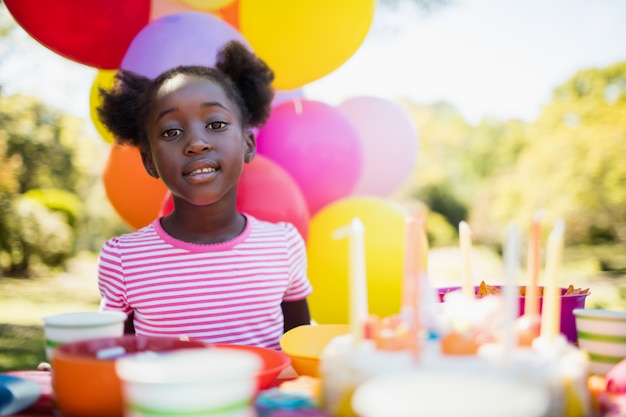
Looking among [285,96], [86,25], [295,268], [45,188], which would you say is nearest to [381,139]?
[285,96]

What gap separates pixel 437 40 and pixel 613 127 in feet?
13.4

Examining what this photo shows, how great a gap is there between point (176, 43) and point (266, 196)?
61cm

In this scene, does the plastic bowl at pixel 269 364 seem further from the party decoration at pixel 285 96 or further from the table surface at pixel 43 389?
the party decoration at pixel 285 96

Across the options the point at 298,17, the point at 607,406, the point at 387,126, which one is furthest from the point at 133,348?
the point at 387,126

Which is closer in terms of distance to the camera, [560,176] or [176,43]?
[176,43]

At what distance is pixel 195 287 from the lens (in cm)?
166

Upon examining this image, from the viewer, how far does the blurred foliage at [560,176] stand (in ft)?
29.2

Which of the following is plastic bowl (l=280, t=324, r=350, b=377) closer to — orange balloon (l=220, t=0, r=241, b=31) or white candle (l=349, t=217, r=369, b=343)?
white candle (l=349, t=217, r=369, b=343)

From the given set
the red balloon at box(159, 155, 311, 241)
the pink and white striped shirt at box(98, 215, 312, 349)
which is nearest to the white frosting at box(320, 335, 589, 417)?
the pink and white striped shirt at box(98, 215, 312, 349)

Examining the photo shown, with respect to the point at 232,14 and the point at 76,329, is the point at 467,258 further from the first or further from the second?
the point at 232,14

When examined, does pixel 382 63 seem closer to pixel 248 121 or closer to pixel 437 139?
pixel 437 139

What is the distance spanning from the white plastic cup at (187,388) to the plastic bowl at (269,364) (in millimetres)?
273

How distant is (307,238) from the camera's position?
2572mm

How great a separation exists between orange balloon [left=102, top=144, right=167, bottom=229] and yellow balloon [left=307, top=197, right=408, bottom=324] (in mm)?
635
